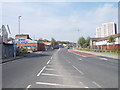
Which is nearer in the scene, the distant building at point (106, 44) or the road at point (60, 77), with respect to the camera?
the road at point (60, 77)

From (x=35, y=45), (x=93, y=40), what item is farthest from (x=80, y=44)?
(x=35, y=45)

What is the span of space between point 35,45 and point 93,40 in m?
55.1

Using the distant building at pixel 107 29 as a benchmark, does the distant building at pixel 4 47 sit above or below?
below

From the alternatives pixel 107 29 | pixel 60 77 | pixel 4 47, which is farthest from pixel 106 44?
pixel 107 29

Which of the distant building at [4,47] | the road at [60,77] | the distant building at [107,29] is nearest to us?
the road at [60,77]

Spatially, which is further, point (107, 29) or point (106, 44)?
point (107, 29)

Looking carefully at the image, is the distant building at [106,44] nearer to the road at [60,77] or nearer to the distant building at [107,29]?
the road at [60,77]

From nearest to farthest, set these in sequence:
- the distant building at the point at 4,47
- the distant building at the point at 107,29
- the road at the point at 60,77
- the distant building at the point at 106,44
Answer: the road at the point at 60,77, the distant building at the point at 4,47, the distant building at the point at 106,44, the distant building at the point at 107,29

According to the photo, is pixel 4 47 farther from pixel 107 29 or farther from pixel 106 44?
pixel 107 29

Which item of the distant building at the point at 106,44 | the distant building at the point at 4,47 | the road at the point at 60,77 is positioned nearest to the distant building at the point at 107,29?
the distant building at the point at 106,44

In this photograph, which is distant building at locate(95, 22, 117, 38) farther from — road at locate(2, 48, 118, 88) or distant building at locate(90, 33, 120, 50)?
road at locate(2, 48, 118, 88)

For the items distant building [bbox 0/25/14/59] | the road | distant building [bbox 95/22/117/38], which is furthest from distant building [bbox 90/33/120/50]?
distant building [bbox 95/22/117/38]

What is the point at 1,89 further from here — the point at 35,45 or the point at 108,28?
the point at 108,28

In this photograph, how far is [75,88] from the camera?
7098mm
